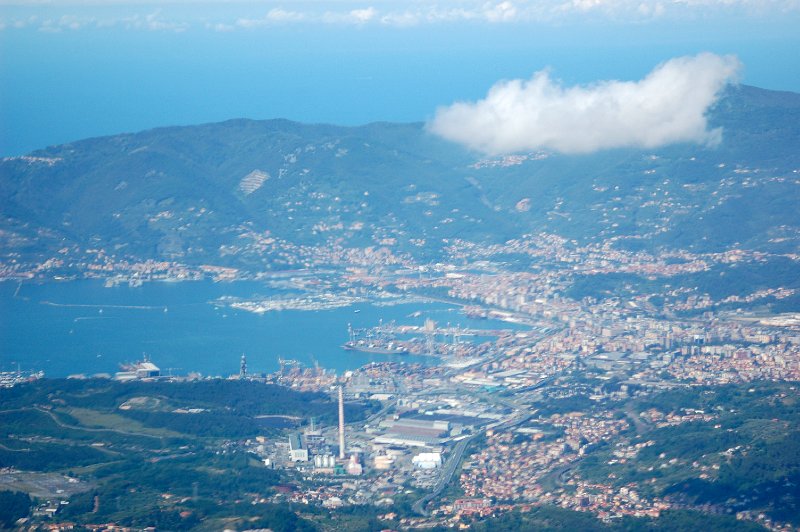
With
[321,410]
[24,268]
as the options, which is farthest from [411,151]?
[321,410]

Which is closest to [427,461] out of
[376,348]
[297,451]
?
[297,451]

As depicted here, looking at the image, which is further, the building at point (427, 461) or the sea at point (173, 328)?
the sea at point (173, 328)

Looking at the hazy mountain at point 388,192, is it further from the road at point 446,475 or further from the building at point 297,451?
the building at point 297,451

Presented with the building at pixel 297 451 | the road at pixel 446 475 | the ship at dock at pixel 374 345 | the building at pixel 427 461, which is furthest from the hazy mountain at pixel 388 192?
the building at pixel 297 451

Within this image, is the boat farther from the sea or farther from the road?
the road

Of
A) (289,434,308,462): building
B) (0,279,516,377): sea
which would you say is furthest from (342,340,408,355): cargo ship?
(289,434,308,462): building

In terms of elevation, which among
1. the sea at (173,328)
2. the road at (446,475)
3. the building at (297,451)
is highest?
the sea at (173,328)

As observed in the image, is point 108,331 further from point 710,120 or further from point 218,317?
point 710,120
